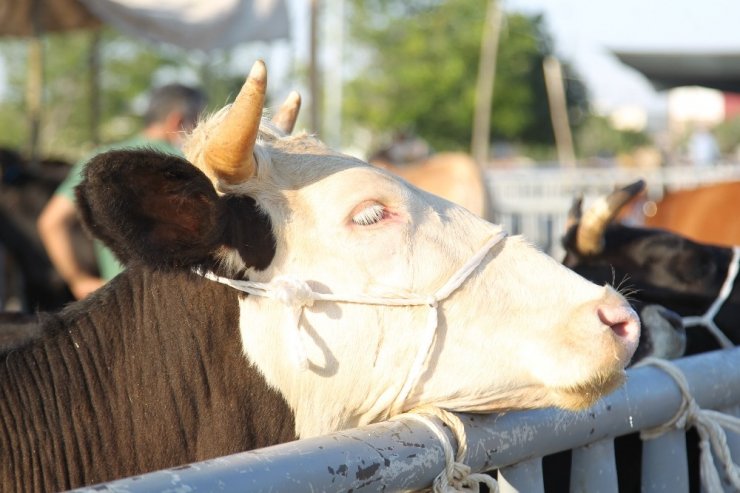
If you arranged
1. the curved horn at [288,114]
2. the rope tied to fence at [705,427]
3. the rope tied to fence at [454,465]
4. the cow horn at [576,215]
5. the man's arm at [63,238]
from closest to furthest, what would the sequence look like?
the rope tied to fence at [454,465]
the rope tied to fence at [705,427]
the curved horn at [288,114]
the cow horn at [576,215]
the man's arm at [63,238]

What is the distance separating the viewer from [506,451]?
2156 mm

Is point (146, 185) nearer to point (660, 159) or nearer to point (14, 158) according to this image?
point (14, 158)

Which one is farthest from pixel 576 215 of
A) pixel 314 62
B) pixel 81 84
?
pixel 81 84

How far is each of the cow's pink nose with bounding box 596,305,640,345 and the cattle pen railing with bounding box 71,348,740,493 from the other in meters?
0.17

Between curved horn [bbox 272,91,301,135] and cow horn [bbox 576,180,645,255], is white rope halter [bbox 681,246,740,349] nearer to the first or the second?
cow horn [bbox 576,180,645,255]

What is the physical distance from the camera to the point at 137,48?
139 feet

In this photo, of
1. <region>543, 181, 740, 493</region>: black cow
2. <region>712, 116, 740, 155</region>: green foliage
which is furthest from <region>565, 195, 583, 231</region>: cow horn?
<region>712, 116, 740, 155</region>: green foliage

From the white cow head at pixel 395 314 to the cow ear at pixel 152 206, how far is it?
0.28 ft

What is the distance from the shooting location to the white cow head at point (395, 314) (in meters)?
2.33

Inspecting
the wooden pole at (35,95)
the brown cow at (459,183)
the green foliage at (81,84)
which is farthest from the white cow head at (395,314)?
the green foliage at (81,84)

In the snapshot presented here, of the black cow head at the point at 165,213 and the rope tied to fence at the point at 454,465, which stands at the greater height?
the black cow head at the point at 165,213

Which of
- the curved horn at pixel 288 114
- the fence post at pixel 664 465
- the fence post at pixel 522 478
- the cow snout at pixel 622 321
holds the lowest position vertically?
the fence post at pixel 664 465

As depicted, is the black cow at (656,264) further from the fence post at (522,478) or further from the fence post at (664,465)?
the fence post at (522,478)

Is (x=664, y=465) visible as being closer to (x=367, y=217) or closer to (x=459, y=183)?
(x=367, y=217)
